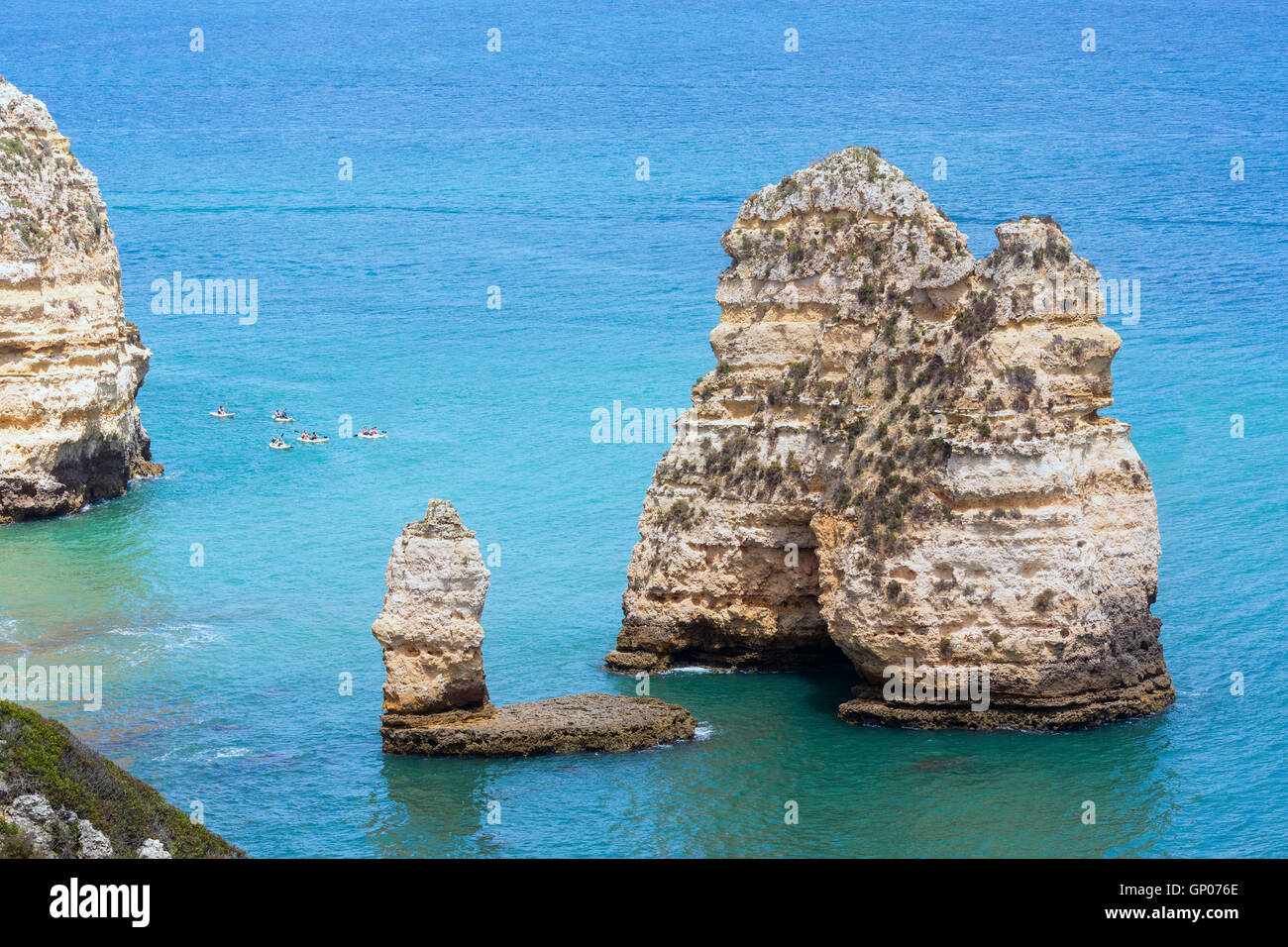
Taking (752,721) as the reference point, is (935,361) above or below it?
above

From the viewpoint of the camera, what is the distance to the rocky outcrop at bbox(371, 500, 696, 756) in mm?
56062

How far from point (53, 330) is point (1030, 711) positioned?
4252 centimetres

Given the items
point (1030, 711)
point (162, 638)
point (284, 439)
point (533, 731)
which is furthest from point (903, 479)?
point (284, 439)

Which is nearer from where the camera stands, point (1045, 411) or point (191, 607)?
point (1045, 411)

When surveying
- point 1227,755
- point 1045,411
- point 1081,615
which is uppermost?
point 1045,411

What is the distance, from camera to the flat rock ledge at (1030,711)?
188 ft

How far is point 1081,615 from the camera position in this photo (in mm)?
56781

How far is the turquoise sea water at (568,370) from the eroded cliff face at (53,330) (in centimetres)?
221

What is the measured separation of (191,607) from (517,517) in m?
19.2

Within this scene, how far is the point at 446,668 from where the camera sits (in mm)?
56406

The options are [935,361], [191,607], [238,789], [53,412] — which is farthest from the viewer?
[53,412]
